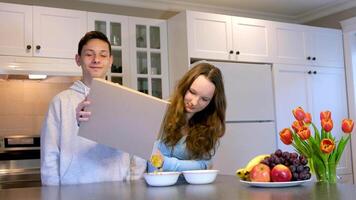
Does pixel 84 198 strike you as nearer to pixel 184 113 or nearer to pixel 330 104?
pixel 184 113

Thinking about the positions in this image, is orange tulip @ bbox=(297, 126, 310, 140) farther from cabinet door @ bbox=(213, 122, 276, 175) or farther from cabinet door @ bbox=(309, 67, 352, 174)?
cabinet door @ bbox=(309, 67, 352, 174)

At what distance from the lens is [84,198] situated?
1.08 meters

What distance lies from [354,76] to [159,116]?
10.9 ft

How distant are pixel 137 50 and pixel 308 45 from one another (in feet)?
5.58

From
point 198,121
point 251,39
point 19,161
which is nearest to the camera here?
point 198,121

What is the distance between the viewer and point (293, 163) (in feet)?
4.23

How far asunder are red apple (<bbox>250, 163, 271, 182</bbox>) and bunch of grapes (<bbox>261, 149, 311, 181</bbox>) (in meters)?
0.04

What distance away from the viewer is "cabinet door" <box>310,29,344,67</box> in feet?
13.0

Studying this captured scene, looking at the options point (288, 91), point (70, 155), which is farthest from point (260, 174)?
point (288, 91)

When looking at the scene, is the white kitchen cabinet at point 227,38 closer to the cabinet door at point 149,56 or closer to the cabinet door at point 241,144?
the cabinet door at point 149,56

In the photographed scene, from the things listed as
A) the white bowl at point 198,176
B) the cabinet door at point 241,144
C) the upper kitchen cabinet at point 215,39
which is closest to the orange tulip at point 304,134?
the white bowl at point 198,176

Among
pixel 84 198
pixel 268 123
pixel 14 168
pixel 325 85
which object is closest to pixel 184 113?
pixel 84 198

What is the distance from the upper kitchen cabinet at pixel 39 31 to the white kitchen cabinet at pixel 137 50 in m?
0.16

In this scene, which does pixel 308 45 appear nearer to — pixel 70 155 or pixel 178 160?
pixel 178 160
